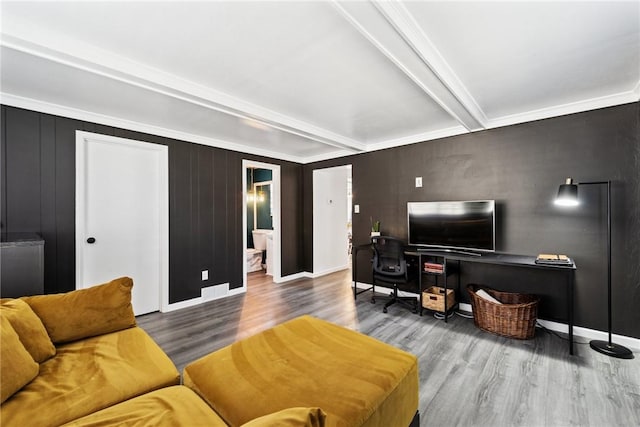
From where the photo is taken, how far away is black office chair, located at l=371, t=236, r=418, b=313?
3406 mm

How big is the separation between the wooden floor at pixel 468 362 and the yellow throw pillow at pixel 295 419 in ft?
4.37

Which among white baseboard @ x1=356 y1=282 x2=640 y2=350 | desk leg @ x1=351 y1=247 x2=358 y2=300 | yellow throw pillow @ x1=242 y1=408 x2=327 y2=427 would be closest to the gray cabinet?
yellow throw pillow @ x1=242 y1=408 x2=327 y2=427

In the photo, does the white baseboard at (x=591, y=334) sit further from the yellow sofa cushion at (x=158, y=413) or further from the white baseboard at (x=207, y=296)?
the white baseboard at (x=207, y=296)

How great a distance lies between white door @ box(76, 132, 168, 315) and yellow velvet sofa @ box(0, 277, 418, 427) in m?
1.51

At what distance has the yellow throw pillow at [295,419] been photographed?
694 millimetres

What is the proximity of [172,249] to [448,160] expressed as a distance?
12.6 ft

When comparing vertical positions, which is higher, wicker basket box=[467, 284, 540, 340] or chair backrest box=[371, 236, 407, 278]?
chair backrest box=[371, 236, 407, 278]

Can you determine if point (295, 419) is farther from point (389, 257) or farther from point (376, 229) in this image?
point (376, 229)

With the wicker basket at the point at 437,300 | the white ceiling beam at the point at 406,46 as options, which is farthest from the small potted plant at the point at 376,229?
the white ceiling beam at the point at 406,46

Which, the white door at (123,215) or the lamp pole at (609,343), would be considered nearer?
the lamp pole at (609,343)

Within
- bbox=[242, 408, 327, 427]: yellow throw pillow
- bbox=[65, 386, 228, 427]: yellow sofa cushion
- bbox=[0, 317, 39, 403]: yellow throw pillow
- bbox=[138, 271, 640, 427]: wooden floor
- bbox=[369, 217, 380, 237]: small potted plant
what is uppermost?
bbox=[369, 217, 380, 237]: small potted plant

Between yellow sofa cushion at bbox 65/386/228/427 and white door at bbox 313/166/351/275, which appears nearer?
yellow sofa cushion at bbox 65/386/228/427

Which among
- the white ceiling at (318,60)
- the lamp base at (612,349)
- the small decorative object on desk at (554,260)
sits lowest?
the lamp base at (612,349)

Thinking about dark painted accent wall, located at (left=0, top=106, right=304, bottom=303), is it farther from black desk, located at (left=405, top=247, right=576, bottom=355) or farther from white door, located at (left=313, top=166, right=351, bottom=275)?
black desk, located at (left=405, top=247, right=576, bottom=355)
